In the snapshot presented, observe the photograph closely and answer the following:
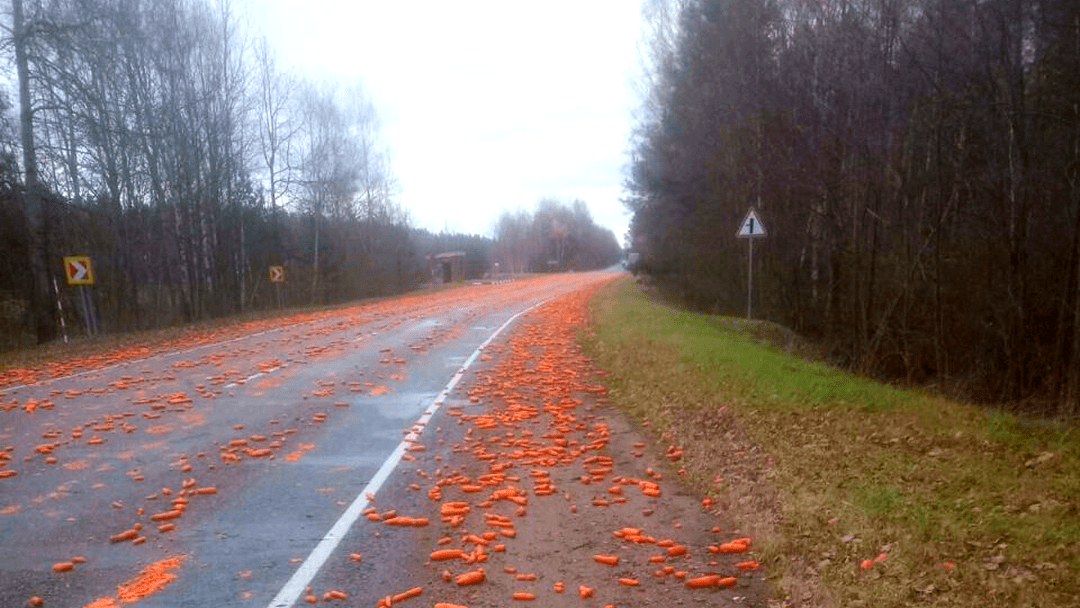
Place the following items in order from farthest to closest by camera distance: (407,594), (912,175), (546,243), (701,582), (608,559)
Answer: (546,243), (912,175), (608,559), (701,582), (407,594)

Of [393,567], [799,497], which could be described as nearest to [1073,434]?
[799,497]


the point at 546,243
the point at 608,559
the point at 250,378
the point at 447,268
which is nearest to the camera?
the point at 608,559

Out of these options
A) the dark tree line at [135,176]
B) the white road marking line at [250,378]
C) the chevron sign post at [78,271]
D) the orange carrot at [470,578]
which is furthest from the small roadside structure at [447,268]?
the orange carrot at [470,578]

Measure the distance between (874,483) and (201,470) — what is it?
607 cm

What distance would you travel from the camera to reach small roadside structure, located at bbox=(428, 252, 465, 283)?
93.1 m

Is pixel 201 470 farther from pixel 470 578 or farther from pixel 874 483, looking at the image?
pixel 874 483

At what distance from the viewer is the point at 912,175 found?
2445 cm

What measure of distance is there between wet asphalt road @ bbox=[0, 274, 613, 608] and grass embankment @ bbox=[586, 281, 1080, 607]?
2720 millimetres

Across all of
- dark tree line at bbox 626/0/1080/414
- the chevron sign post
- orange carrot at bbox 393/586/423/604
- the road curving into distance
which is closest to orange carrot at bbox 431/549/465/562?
the road curving into distance

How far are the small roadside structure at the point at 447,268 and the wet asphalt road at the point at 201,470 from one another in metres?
73.4

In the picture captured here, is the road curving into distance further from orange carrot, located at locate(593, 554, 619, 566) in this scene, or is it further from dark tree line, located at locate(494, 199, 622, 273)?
dark tree line, located at locate(494, 199, 622, 273)

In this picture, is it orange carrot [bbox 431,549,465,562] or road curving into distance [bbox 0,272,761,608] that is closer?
road curving into distance [bbox 0,272,761,608]

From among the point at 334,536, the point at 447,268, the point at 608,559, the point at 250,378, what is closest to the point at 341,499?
the point at 334,536

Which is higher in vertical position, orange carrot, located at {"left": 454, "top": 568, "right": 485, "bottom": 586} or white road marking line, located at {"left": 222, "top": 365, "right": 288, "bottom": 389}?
white road marking line, located at {"left": 222, "top": 365, "right": 288, "bottom": 389}
